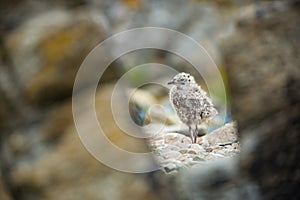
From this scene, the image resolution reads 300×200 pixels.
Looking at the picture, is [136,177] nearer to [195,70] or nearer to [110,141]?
[110,141]

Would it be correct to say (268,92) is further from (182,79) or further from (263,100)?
(182,79)

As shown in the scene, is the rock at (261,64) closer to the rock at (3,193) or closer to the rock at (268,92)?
the rock at (268,92)

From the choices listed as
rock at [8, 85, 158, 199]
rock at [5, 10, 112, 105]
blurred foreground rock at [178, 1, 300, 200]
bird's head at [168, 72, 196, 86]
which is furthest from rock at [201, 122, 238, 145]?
rock at [5, 10, 112, 105]

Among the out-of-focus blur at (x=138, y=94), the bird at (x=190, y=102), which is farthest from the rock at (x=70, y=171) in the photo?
the bird at (x=190, y=102)

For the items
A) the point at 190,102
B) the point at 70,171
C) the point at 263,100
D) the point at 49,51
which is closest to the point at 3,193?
the point at 70,171

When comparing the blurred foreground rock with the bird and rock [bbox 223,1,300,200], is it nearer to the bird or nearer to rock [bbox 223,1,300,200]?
rock [bbox 223,1,300,200]

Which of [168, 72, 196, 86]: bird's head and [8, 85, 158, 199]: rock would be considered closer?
[8, 85, 158, 199]: rock
